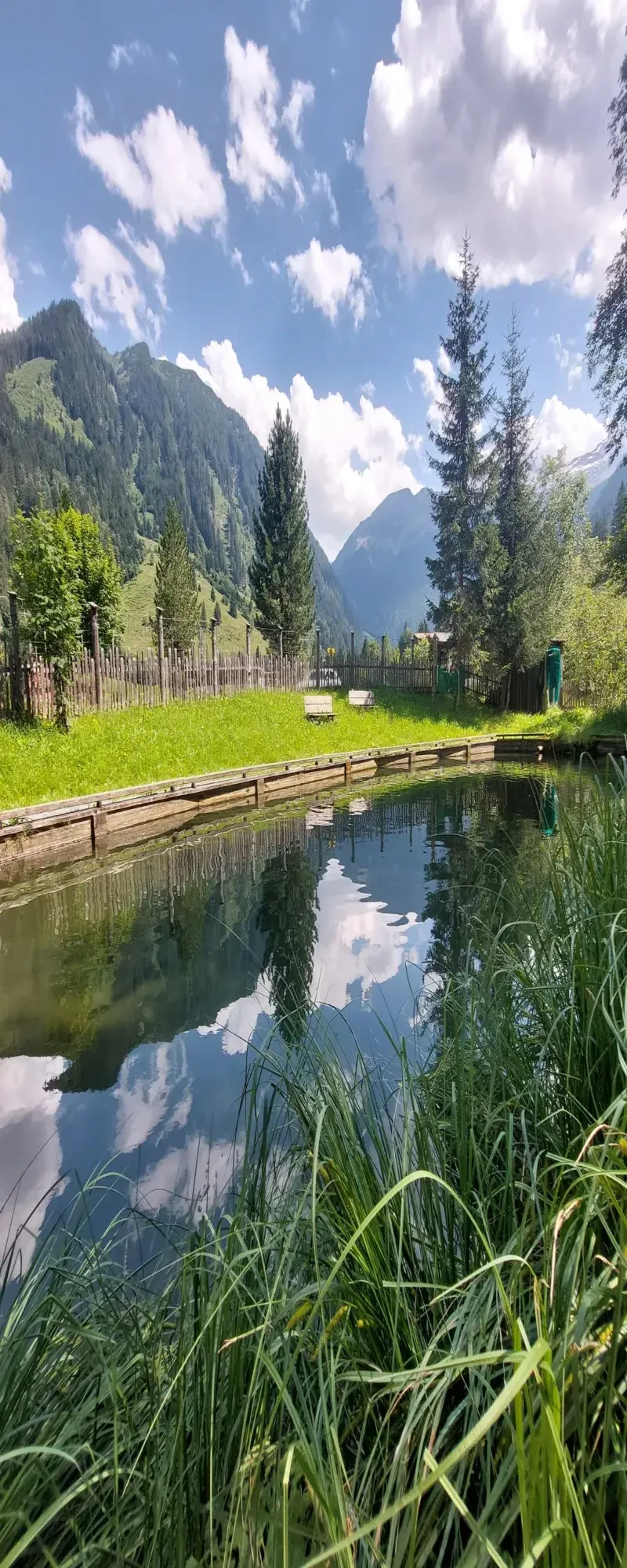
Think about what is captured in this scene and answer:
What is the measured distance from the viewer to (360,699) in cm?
2255

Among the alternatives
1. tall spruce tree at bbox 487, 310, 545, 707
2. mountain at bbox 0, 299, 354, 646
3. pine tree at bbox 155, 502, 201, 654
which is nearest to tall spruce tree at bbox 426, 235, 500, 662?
tall spruce tree at bbox 487, 310, 545, 707

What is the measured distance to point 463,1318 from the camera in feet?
4.24

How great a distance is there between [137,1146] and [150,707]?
1351 cm

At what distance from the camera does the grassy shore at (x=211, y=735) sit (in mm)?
10930

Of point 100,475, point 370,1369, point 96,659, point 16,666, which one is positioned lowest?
point 370,1369

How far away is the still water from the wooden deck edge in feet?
2.38

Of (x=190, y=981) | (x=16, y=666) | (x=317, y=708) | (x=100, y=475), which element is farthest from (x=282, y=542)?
(x=100, y=475)

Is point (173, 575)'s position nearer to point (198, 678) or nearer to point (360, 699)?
point (360, 699)

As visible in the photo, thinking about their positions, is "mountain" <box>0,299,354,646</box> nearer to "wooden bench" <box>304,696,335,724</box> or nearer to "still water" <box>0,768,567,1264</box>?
"wooden bench" <box>304,696,335,724</box>

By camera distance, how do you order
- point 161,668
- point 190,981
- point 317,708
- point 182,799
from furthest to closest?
point 317,708 < point 161,668 < point 182,799 < point 190,981

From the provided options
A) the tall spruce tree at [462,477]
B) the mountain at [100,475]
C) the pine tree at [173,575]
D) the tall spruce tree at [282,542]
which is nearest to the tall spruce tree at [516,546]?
the tall spruce tree at [462,477]

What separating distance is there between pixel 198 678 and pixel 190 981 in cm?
1401

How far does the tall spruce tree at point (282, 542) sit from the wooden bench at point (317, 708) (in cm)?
1629

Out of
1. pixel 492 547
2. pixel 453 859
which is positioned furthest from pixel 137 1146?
pixel 492 547
